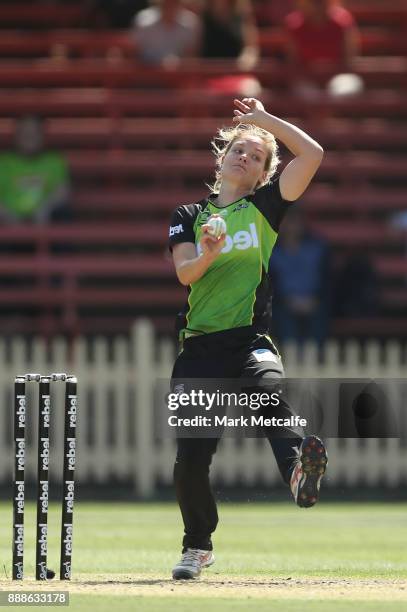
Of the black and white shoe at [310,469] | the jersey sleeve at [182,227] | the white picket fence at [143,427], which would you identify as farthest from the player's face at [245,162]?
the white picket fence at [143,427]

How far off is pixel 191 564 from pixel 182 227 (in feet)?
5.36

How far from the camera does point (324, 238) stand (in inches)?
593

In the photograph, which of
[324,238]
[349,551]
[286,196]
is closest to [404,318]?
[324,238]

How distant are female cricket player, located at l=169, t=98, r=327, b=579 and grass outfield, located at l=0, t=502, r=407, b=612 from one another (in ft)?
1.52

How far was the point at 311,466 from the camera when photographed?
6.45 meters

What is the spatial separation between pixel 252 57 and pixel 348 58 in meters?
1.07

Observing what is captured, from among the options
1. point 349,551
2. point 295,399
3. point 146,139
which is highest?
point 146,139

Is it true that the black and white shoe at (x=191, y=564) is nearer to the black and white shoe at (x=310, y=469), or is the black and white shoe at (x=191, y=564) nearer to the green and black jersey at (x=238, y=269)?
the black and white shoe at (x=310, y=469)

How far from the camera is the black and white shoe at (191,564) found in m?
7.17

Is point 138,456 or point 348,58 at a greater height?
point 348,58

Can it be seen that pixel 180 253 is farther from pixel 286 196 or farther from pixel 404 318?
pixel 404 318

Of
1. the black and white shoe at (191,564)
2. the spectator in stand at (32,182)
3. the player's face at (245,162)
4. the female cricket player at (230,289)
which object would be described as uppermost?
the spectator in stand at (32,182)

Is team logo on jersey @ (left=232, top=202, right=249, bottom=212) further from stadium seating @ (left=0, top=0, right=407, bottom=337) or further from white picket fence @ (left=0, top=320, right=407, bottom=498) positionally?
stadium seating @ (left=0, top=0, right=407, bottom=337)

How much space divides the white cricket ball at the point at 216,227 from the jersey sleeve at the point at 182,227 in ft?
1.28
